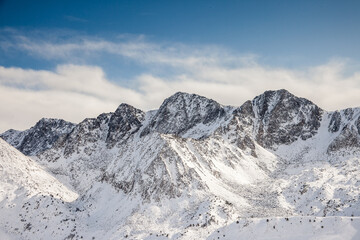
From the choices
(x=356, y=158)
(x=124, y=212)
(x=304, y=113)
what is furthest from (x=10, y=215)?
(x=304, y=113)

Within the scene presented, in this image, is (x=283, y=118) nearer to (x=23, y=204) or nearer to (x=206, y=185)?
(x=206, y=185)

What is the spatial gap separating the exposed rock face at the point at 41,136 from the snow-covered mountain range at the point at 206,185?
45223mm

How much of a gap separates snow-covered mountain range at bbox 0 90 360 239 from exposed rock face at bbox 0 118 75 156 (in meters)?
45.2

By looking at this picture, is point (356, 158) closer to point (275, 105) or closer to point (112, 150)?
point (275, 105)

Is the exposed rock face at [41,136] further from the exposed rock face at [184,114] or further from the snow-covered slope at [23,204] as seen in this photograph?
the snow-covered slope at [23,204]

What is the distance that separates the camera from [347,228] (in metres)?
31.1

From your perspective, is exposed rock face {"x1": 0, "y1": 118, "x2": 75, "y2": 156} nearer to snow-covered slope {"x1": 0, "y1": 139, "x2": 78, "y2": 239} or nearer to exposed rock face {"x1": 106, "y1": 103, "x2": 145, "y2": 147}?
exposed rock face {"x1": 106, "y1": 103, "x2": 145, "y2": 147}

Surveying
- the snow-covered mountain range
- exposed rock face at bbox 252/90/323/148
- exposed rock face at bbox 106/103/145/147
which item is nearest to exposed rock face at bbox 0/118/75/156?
exposed rock face at bbox 106/103/145/147

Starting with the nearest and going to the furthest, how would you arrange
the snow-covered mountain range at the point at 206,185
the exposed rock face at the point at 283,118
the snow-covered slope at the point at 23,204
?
the snow-covered mountain range at the point at 206,185
the snow-covered slope at the point at 23,204
the exposed rock face at the point at 283,118

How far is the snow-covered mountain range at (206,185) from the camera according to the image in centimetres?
4625

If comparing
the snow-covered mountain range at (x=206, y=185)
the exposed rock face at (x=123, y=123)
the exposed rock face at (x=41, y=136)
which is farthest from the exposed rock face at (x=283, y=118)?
the exposed rock face at (x=41, y=136)

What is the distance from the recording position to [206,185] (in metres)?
58.7

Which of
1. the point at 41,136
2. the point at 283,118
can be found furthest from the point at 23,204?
the point at 41,136

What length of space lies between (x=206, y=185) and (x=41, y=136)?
13523 cm
